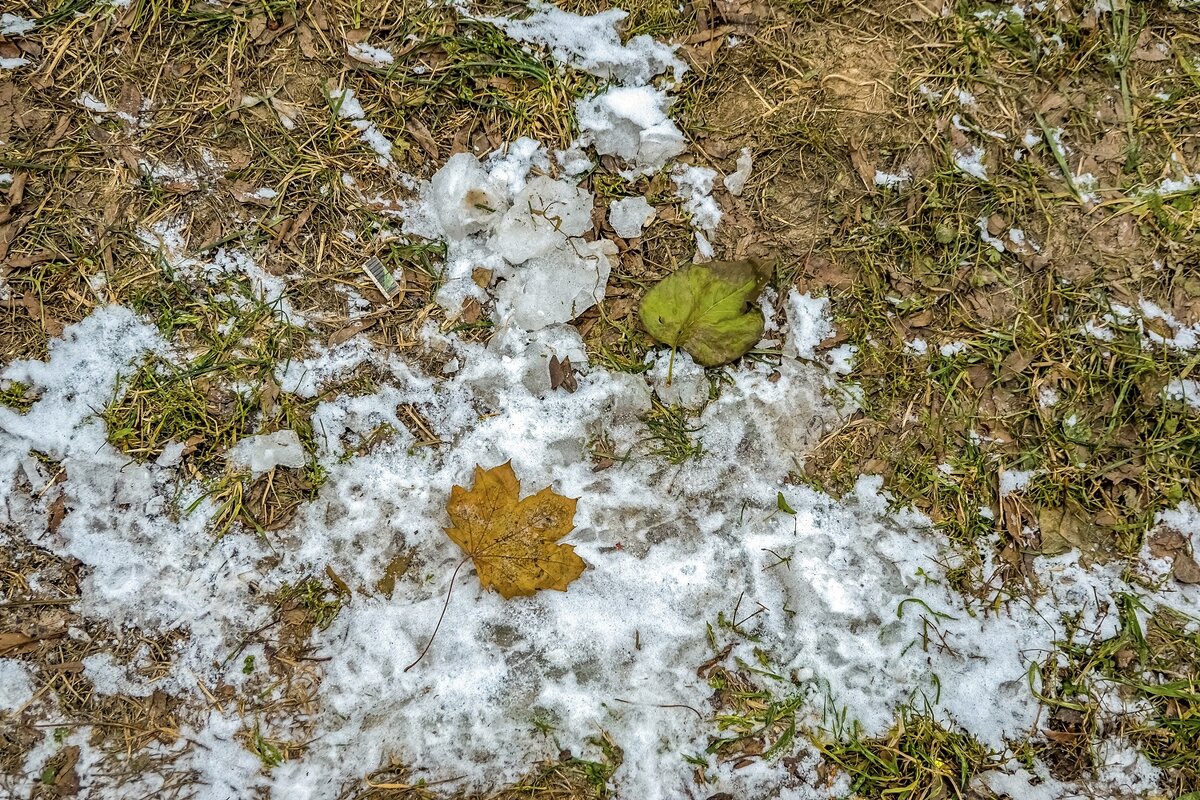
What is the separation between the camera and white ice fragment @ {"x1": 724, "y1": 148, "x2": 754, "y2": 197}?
86.3 inches

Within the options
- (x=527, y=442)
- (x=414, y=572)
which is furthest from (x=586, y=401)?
(x=414, y=572)

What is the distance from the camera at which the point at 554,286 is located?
214cm

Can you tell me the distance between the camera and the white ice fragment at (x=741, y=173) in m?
2.19

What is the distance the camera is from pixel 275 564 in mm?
2096

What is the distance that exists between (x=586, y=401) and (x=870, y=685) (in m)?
1.33

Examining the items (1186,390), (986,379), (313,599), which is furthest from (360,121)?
(1186,390)

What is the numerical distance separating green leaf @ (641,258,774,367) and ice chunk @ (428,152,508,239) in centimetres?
60

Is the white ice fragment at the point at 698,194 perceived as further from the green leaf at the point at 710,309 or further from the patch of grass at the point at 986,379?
the patch of grass at the point at 986,379

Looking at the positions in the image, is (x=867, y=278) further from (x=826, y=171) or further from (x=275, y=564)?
(x=275, y=564)

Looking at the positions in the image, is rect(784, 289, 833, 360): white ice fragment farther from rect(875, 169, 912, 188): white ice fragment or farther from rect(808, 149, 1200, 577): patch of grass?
rect(875, 169, 912, 188): white ice fragment

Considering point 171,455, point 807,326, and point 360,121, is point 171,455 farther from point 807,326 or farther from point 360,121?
point 807,326

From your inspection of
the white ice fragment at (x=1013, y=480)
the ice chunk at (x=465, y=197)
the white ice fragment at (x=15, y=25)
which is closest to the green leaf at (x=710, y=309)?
the ice chunk at (x=465, y=197)

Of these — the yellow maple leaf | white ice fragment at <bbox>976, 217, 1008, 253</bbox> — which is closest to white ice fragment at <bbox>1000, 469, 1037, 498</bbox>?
white ice fragment at <bbox>976, 217, 1008, 253</bbox>

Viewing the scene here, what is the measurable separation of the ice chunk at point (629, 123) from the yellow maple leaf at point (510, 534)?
115 cm
